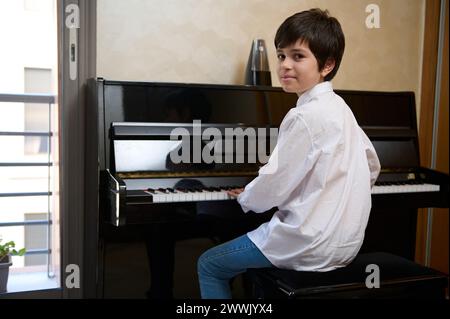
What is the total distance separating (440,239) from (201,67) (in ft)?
6.86

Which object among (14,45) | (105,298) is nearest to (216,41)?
(14,45)

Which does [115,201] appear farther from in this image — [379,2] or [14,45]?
[379,2]

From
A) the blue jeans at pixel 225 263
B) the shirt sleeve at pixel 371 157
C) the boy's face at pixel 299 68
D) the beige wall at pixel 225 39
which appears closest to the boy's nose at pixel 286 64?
the boy's face at pixel 299 68

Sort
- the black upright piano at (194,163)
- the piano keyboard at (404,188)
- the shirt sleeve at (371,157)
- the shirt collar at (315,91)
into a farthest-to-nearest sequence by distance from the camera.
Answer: the piano keyboard at (404,188)
the black upright piano at (194,163)
the shirt sleeve at (371,157)
the shirt collar at (315,91)

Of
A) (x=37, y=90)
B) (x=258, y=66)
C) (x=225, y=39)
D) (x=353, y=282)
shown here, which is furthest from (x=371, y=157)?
(x=37, y=90)

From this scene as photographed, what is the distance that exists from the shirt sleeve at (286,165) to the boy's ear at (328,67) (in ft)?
0.90

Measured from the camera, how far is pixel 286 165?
1538mm

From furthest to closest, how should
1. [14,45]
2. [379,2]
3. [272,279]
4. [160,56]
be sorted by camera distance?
[379,2] < [14,45] < [160,56] < [272,279]

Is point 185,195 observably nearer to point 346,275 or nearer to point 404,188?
point 346,275

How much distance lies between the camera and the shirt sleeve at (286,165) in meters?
1.50

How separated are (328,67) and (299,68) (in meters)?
0.12

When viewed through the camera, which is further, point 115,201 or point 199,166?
point 199,166

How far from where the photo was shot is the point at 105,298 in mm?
2211

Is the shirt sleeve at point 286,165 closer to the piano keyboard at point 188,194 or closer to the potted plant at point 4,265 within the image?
the piano keyboard at point 188,194
